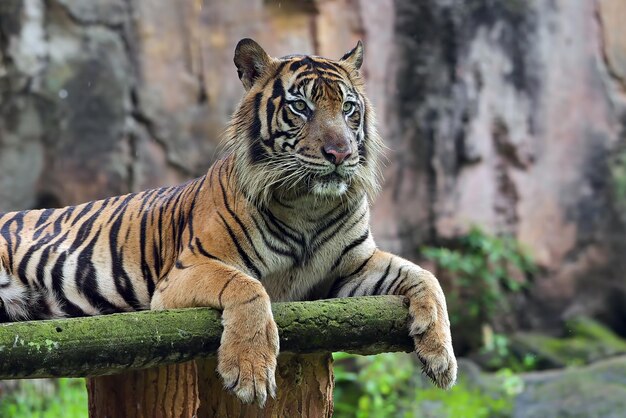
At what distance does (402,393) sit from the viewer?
7.65m

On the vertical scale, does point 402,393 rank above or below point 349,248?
below

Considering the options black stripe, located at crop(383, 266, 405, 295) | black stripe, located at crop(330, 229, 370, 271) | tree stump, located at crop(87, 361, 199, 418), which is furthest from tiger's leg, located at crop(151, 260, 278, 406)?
tree stump, located at crop(87, 361, 199, 418)

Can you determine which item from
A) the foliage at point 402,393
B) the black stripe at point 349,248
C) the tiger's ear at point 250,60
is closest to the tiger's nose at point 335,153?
the black stripe at point 349,248

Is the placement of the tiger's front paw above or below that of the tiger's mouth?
below

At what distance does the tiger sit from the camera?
3314 millimetres

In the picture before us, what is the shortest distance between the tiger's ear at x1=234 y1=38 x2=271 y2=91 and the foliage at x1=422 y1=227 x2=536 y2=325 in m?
4.69

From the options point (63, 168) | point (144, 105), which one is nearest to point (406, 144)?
point (144, 105)

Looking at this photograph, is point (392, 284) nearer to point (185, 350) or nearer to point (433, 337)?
point (433, 337)

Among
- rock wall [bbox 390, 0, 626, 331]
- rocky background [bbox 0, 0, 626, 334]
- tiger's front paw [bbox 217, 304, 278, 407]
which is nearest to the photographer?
tiger's front paw [bbox 217, 304, 278, 407]

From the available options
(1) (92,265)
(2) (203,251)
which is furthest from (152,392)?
(2) (203,251)

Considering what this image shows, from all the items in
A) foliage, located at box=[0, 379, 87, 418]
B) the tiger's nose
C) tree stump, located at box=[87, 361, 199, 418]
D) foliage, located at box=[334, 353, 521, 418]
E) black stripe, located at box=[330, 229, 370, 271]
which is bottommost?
foliage, located at box=[334, 353, 521, 418]

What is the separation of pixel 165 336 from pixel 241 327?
0.24 m

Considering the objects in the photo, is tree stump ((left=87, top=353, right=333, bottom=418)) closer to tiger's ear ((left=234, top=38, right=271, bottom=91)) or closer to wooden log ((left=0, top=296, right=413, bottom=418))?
wooden log ((left=0, top=296, right=413, bottom=418))

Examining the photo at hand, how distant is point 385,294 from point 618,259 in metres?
5.78
